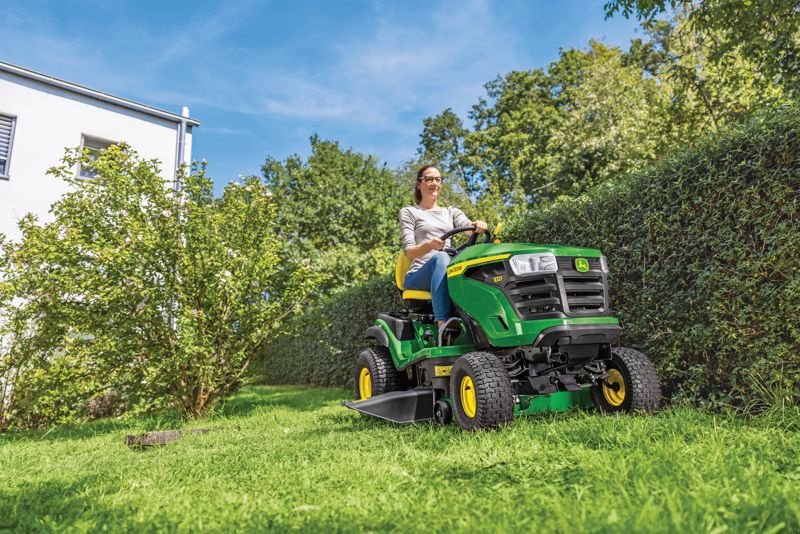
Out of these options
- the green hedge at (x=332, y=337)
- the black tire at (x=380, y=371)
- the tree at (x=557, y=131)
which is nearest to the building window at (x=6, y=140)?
the green hedge at (x=332, y=337)

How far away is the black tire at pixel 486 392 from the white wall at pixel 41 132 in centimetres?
961

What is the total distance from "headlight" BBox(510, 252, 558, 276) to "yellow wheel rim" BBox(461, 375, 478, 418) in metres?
0.74

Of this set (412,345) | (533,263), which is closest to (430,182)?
(412,345)

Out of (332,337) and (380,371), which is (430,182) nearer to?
(380,371)

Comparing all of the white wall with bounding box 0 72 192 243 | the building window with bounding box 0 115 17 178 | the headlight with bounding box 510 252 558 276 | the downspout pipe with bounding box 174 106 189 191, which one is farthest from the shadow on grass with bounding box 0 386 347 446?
the downspout pipe with bounding box 174 106 189 191

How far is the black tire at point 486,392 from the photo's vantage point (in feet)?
11.2

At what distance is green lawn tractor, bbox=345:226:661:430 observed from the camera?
3469 mm

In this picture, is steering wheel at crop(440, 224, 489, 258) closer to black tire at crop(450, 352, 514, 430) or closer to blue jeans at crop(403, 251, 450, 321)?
blue jeans at crop(403, 251, 450, 321)

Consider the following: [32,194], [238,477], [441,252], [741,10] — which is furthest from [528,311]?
[32,194]

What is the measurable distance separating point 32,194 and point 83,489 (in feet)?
33.5

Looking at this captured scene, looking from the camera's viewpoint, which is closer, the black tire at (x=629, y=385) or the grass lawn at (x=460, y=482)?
the grass lawn at (x=460, y=482)

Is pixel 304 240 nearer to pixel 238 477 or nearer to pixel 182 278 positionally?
pixel 182 278

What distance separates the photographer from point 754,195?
3.77m

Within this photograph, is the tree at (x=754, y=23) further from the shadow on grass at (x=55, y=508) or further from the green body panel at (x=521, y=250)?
the shadow on grass at (x=55, y=508)
